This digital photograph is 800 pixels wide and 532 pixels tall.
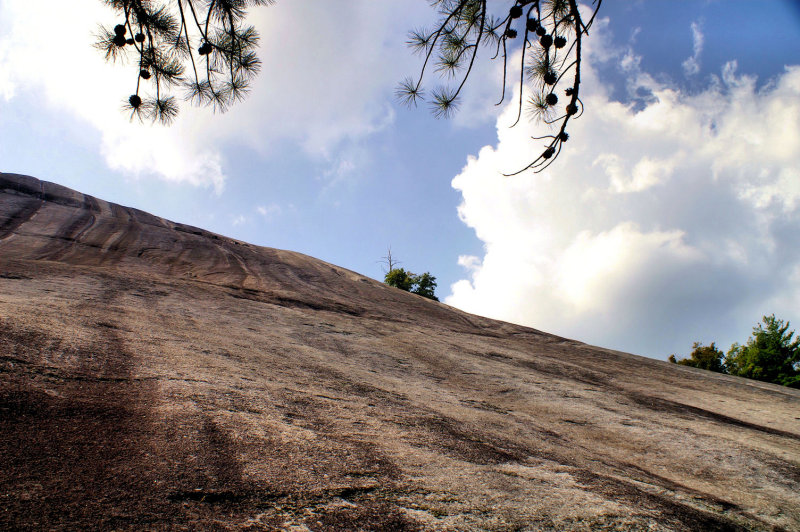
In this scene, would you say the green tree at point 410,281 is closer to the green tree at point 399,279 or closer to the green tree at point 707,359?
the green tree at point 399,279

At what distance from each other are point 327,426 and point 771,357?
31983mm

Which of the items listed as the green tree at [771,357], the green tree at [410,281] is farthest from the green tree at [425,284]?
the green tree at [771,357]

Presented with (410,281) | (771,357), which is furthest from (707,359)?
(410,281)

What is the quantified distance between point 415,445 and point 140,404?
6.44ft

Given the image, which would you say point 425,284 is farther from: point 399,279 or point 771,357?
point 771,357

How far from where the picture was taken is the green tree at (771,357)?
25.5 meters

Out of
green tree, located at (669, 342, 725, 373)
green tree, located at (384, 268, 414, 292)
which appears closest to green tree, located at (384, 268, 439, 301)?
green tree, located at (384, 268, 414, 292)

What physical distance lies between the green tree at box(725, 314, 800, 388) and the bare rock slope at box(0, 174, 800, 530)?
19.8m

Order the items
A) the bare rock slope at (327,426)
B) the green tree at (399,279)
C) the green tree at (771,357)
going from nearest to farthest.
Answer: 1. the bare rock slope at (327,426)
2. the green tree at (771,357)
3. the green tree at (399,279)

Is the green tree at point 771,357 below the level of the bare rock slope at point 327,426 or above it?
above

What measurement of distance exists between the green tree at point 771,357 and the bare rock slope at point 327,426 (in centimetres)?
1981

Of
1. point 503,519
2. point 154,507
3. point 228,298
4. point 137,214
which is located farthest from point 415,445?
point 137,214

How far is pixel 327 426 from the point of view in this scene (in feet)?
11.3

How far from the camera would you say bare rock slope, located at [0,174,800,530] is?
2188mm
